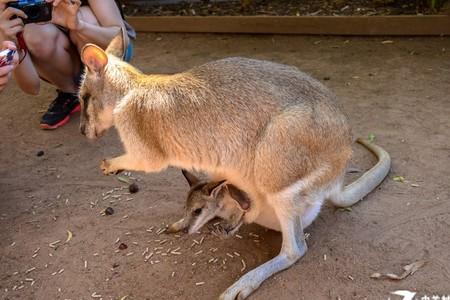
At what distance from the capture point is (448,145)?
3.10 meters

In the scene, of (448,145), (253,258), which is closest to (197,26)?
(448,145)

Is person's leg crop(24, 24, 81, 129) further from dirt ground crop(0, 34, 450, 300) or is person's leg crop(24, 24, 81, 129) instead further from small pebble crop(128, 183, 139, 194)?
small pebble crop(128, 183, 139, 194)

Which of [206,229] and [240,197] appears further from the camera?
[206,229]

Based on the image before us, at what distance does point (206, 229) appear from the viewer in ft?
8.88

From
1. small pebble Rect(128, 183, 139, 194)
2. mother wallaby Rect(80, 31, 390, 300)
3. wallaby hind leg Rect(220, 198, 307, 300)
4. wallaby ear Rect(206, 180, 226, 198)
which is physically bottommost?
small pebble Rect(128, 183, 139, 194)

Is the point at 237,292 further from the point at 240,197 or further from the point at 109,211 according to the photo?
the point at 109,211

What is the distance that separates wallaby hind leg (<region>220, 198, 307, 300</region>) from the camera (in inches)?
88.7

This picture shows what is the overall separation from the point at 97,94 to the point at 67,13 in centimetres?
86

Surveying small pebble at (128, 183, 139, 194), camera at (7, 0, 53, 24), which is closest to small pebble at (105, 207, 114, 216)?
small pebble at (128, 183, 139, 194)

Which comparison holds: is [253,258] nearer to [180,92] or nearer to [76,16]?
[180,92]

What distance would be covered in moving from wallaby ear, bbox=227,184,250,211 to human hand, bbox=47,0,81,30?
1.33m

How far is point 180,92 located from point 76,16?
3.48ft

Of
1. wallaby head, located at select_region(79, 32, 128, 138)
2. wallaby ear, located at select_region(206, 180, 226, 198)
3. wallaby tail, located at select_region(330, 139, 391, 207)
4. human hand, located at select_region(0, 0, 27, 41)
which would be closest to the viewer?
wallaby head, located at select_region(79, 32, 128, 138)

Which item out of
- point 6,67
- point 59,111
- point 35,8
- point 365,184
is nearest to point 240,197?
point 365,184
